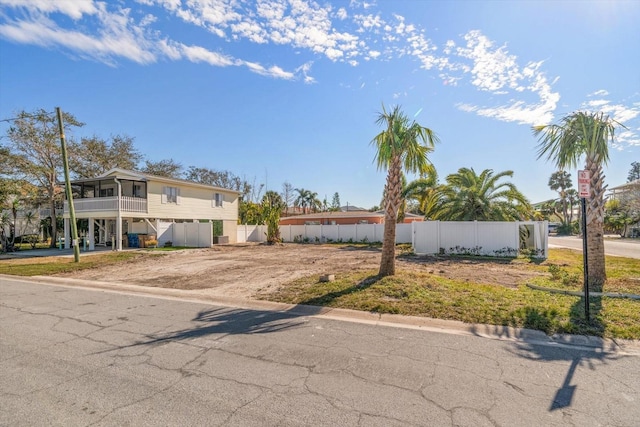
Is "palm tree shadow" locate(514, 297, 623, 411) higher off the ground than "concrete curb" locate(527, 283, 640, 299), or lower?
lower

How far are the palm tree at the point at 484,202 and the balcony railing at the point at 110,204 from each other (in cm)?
2111

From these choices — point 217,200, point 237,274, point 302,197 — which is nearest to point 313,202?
point 302,197

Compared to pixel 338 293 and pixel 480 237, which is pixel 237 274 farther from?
pixel 480 237

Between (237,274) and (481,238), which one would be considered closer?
(237,274)

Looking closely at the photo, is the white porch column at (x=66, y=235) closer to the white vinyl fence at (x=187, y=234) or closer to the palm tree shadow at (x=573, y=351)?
the white vinyl fence at (x=187, y=234)

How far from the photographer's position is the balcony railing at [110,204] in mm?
22812

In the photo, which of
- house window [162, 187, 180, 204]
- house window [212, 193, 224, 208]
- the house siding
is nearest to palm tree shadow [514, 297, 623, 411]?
the house siding

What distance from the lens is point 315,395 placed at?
3531mm

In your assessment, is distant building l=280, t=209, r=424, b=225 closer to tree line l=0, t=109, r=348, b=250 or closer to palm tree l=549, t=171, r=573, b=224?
tree line l=0, t=109, r=348, b=250

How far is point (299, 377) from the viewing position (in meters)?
3.94

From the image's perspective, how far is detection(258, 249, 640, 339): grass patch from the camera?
223 inches

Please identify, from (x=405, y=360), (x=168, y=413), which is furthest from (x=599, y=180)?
(x=168, y=413)

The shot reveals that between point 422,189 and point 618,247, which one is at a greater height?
point 422,189

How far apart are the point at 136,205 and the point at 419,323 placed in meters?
23.6
